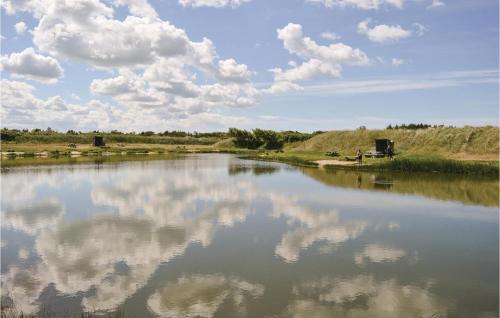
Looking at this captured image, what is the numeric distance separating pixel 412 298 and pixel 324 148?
9324cm

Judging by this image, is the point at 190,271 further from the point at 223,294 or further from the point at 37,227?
the point at 37,227

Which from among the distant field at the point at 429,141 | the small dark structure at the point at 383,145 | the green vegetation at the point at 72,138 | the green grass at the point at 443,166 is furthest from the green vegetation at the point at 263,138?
the green grass at the point at 443,166

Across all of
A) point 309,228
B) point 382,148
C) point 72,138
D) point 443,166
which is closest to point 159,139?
point 72,138

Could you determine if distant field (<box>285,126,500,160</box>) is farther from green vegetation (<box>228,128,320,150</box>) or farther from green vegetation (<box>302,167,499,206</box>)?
green vegetation (<box>302,167,499,206</box>)

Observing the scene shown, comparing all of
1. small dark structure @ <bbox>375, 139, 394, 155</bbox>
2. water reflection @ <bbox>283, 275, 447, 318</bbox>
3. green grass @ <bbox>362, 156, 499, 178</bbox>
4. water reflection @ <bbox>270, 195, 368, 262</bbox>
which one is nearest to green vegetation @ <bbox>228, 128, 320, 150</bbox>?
small dark structure @ <bbox>375, 139, 394, 155</bbox>

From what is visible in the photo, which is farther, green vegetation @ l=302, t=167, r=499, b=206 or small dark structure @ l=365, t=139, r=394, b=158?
small dark structure @ l=365, t=139, r=394, b=158

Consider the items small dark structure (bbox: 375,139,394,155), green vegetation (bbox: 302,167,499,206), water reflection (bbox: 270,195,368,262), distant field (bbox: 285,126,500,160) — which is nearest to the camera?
water reflection (bbox: 270,195,368,262)

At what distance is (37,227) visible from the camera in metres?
19.8

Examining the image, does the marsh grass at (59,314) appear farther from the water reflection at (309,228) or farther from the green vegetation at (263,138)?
the green vegetation at (263,138)

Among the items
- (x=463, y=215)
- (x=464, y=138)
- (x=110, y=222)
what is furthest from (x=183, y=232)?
(x=464, y=138)

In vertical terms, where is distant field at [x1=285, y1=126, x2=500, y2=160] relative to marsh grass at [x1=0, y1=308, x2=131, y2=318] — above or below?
above

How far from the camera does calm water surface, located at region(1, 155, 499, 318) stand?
11.3 meters

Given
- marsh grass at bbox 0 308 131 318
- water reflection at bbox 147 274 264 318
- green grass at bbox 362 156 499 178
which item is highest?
green grass at bbox 362 156 499 178

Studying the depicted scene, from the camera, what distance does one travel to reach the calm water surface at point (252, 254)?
443 inches
